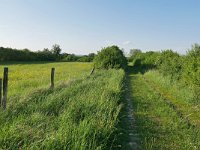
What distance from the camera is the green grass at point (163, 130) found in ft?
22.3

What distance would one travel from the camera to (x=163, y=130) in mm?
8172

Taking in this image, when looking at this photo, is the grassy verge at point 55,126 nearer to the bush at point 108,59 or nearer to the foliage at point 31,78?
the foliage at point 31,78

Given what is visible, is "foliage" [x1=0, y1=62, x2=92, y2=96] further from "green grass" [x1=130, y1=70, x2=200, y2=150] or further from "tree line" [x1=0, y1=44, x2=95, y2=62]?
"tree line" [x1=0, y1=44, x2=95, y2=62]

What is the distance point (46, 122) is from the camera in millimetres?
6344

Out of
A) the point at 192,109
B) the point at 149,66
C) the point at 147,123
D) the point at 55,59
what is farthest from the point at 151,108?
the point at 55,59

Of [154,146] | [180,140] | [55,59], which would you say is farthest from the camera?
[55,59]

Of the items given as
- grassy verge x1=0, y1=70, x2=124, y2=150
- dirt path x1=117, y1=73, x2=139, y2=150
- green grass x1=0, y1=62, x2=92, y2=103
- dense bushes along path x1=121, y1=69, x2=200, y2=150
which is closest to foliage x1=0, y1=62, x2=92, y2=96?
green grass x1=0, y1=62, x2=92, y2=103

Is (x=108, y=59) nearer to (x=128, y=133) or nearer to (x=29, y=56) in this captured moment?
(x=128, y=133)

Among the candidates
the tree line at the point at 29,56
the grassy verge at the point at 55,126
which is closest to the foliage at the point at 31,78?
the grassy verge at the point at 55,126

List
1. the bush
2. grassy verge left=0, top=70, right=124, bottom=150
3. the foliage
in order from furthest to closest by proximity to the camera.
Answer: the bush → the foliage → grassy verge left=0, top=70, right=124, bottom=150

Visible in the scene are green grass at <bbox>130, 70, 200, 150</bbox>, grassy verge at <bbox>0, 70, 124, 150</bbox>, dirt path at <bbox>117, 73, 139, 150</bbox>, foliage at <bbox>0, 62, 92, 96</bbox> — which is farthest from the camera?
foliage at <bbox>0, 62, 92, 96</bbox>

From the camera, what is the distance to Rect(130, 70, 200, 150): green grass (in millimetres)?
6809

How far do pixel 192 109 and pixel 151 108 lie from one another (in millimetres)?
1752

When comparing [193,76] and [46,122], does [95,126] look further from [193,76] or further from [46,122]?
[193,76]
